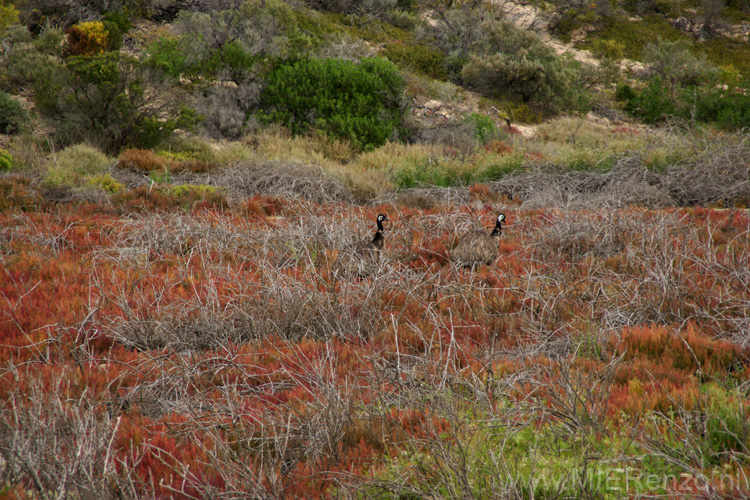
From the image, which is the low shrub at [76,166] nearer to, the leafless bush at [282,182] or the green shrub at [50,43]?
the leafless bush at [282,182]

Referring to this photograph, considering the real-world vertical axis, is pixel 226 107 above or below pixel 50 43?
below

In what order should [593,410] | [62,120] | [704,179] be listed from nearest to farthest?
[593,410] < [704,179] < [62,120]

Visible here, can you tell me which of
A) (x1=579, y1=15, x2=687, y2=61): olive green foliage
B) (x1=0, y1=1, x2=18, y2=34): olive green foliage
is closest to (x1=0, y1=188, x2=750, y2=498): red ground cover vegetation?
(x1=0, y1=1, x2=18, y2=34): olive green foliage

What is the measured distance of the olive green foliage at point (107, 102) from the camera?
13.8 metres

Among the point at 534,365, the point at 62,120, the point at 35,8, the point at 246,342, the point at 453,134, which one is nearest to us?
the point at 534,365

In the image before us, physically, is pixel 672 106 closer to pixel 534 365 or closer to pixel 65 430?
pixel 534 365

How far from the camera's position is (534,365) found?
12.2 feet

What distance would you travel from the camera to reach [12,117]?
15398 mm

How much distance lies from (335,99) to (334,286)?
14551 mm

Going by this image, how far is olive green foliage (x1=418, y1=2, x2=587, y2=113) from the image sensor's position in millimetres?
24094

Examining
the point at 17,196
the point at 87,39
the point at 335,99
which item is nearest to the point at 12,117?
the point at 87,39

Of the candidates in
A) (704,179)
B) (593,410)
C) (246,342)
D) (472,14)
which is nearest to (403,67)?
(472,14)

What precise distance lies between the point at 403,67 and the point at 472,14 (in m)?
7.26

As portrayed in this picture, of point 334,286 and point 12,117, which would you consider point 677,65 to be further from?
point 12,117
